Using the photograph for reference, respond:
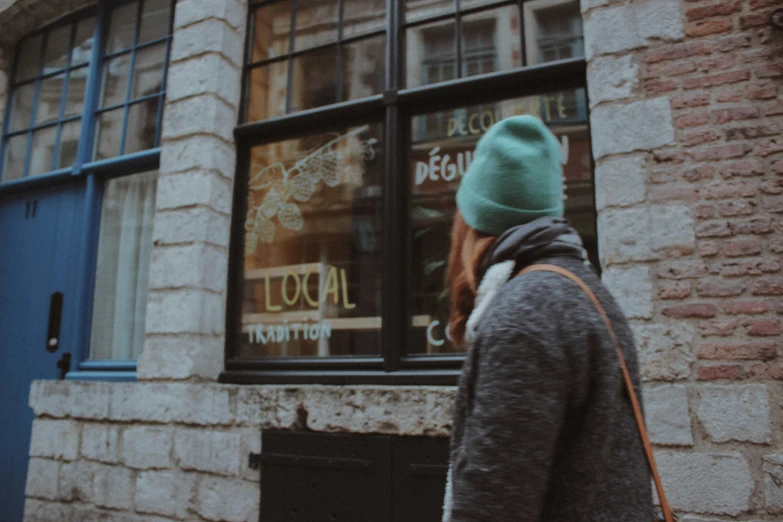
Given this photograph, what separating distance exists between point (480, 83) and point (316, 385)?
2.10 meters

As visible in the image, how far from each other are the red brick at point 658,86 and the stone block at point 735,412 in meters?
1.44

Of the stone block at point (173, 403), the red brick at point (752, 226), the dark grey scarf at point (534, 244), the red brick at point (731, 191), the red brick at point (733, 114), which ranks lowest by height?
the stone block at point (173, 403)

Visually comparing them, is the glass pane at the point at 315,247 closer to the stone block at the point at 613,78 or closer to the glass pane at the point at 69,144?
the stone block at the point at 613,78

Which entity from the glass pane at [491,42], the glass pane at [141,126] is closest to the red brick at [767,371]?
the glass pane at [491,42]

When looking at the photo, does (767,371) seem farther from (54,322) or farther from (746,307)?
(54,322)

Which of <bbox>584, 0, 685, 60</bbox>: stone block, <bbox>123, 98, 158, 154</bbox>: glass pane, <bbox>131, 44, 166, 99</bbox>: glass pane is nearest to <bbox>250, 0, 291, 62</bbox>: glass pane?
<bbox>131, 44, 166, 99</bbox>: glass pane

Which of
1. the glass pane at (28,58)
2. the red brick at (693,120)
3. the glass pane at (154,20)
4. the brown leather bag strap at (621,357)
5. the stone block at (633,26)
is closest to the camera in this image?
the brown leather bag strap at (621,357)

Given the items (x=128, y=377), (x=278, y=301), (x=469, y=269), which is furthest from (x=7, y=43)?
(x=469, y=269)

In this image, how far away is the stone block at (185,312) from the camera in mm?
3611

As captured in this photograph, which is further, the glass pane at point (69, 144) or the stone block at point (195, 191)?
the glass pane at point (69, 144)

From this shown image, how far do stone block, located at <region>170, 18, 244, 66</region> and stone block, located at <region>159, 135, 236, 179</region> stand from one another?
2.16 ft

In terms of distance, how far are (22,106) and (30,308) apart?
206 cm

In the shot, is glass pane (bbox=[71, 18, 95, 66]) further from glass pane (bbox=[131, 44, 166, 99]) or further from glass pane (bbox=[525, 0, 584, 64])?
glass pane (bbox=[525, 0, 584, 64])

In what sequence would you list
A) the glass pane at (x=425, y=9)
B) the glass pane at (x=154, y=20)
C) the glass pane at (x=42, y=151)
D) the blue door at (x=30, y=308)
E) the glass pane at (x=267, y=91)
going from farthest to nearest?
the glass pane at (x=42, y=151)
the glass pane at (x=154, y=20)
the blue door at (x=30, y=308)
the glass pane at (x=267, y=91)
the glass pane at (x=425, y=9)
